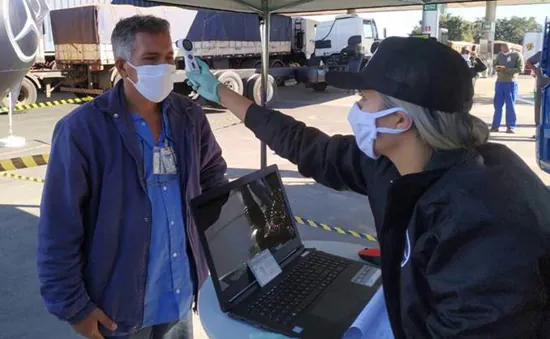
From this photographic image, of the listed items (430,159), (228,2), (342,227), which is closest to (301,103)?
(342,227)

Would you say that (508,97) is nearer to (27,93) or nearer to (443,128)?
(443,128)

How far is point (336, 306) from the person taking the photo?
1.52m

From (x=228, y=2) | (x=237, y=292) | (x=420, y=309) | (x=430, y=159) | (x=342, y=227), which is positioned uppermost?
(x=228, y=2)

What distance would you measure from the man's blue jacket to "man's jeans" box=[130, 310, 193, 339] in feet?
0.31

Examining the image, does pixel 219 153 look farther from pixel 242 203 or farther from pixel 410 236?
pixel 410 236

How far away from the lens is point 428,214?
104 cm

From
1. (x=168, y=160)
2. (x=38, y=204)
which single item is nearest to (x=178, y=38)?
(x=38, y=204)

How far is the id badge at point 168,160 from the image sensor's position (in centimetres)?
176

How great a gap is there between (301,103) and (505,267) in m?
14.3

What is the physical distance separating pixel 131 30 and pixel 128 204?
0.62m


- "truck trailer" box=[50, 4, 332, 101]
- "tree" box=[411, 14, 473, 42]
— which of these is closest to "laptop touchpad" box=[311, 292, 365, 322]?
"truck trailer" box=[50, 4, 332, 101]

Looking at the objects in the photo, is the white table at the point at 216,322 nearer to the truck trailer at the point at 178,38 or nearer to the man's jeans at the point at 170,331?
the man's jeans at the point at 170,331

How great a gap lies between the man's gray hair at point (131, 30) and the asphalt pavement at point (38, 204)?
197cm

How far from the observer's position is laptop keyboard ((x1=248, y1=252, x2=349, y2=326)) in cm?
149
